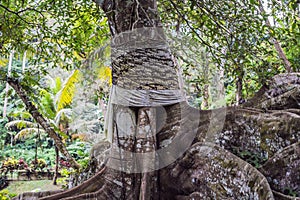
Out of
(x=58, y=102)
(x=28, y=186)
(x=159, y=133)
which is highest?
(x=58, y=102)

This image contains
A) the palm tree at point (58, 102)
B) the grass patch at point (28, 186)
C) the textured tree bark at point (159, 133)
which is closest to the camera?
the textured tree bark at point (159, 133)

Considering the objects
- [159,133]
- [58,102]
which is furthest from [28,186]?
[159,133]

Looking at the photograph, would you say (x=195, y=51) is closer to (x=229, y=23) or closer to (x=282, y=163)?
(x=229, y=23)

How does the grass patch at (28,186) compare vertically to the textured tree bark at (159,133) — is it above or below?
below

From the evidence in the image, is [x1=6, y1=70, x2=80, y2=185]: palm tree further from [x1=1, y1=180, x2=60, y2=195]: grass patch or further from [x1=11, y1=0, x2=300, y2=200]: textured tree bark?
[x1=11, y1=0, x2=300, y2=200]: textured tree bark

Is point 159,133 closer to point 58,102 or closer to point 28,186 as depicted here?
point 58,102

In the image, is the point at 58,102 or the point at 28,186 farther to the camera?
the point at 28,186

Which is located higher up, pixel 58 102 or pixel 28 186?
pixel 58 102

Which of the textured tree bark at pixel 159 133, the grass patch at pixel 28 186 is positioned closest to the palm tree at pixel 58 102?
the grass patch at pixel 28 186

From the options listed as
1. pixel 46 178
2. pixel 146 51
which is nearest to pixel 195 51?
pixel 146 51

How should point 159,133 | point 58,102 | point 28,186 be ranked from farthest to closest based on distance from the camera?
point 28,186, point 58,102, point 159,133

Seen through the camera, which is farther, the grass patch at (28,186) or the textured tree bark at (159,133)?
the grass patch at (28,186)

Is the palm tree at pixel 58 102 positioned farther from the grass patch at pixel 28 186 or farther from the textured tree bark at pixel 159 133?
the textured tree bark at pixel 159 133

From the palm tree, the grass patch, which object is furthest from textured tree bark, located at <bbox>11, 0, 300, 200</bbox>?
the grass patch
